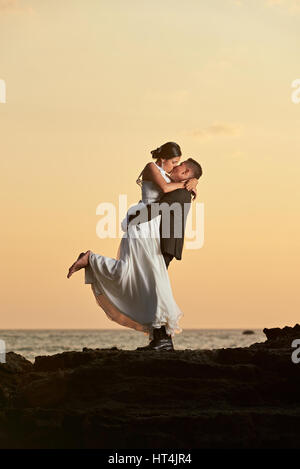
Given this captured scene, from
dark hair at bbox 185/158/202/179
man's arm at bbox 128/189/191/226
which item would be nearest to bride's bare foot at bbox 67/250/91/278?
man's arm at bbox 128/189/191/226

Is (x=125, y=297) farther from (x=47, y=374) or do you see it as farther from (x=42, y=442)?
(x=42, y=442)

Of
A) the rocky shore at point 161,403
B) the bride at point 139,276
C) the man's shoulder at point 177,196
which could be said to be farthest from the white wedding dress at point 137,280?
the rocky shore at point 161,403

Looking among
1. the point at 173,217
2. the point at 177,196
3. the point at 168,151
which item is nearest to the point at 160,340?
the point at 173,217

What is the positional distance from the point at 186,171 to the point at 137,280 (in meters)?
1.59

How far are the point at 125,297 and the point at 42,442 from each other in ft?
8.12

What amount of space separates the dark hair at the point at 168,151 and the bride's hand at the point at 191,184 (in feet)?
1.32

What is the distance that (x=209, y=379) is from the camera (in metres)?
10.9

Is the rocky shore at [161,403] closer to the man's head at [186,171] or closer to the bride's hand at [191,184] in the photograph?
the bride's hand at [191,184]

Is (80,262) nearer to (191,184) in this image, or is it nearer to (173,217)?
(173,217)

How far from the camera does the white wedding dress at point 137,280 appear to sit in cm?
1215

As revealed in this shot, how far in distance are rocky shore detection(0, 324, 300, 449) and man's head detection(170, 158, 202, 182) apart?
2475 mm

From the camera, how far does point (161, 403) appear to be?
10.7m
